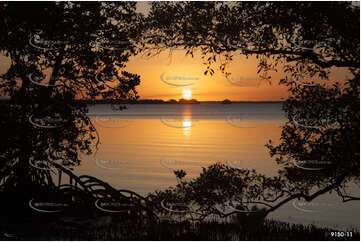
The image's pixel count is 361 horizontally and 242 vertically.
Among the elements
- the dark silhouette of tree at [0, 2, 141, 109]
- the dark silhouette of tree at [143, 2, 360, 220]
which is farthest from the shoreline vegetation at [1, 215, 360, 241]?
the dark silhouette of tree at [0, 2, 141, 109]

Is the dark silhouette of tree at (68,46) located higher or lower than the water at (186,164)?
higher

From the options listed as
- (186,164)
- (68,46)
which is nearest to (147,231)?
(68,46)

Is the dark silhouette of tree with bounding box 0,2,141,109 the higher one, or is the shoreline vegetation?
the dark silhouette of tree with bounding box 0,2,141,109

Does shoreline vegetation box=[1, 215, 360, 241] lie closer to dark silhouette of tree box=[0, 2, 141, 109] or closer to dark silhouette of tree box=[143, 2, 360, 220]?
dark silhouette of tree box=[143, 2, 360, 220]

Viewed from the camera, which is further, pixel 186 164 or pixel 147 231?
pixel 186 164

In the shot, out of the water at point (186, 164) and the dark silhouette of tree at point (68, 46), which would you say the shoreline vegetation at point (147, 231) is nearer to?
the water at point (186, 164)

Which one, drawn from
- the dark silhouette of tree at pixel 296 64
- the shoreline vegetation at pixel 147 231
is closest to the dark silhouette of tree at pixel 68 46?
the dark silhouette of tree at pixel 296 64

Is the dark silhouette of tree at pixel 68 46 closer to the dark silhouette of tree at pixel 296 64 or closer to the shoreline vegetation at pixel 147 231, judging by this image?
the dark silhouette of tree at pixel 296 64

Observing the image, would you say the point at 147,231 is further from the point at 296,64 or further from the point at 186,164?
the point at 186,164

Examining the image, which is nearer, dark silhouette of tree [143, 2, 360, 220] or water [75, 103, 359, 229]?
dark silhouette of tree [143, 2, 360, 220]

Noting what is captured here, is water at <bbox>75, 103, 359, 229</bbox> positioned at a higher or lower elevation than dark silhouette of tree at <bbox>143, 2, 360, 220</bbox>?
lower

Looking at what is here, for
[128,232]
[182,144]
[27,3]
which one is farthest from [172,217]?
[182,144]

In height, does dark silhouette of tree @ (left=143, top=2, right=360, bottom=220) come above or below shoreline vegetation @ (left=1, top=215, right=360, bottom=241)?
above

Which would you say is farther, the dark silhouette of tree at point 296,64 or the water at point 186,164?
the water at point 186,164
